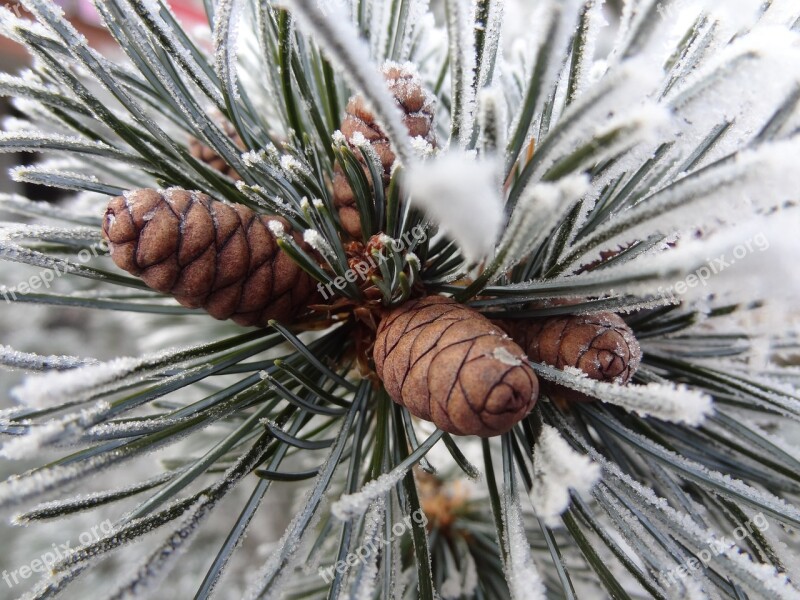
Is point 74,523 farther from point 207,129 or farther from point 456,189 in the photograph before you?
point 456,189

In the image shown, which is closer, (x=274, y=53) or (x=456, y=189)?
(x=456, y=189)

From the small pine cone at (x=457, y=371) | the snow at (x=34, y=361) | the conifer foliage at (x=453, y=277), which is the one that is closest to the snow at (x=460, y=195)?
the conifer foliage at (x=453, y=277)

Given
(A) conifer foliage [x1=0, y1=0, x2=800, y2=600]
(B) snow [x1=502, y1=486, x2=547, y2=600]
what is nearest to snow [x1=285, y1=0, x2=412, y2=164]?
(A) conifer foliage [x1=0, y1=0, x2=800, y2=600]

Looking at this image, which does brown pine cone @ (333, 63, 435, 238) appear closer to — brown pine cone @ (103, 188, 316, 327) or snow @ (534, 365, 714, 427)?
brown pine cone @ (103, 188, 316, 327)

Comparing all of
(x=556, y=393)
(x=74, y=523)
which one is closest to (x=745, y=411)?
(x=556, y=393)

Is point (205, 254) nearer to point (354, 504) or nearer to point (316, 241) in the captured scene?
point (316, 241)

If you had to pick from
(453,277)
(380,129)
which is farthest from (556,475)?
(380,129)
